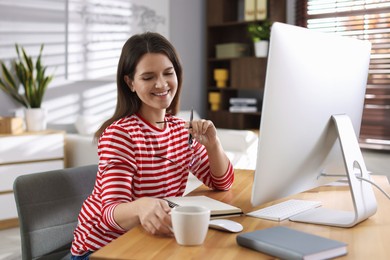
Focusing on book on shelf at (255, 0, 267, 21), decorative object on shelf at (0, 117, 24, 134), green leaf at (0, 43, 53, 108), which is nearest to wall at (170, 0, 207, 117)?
book on shelf at (255, 0, 267, 21)

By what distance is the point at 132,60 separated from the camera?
1.52 metres

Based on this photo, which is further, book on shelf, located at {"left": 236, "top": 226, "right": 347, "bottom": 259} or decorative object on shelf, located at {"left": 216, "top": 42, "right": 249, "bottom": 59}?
decorative object on shelf, located at {"left": 216, "top": 42, "right": 249, "bottom": 59}

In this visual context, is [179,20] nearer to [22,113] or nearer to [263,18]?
[263,18]

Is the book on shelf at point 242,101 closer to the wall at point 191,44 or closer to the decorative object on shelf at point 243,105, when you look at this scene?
the decorative object on shelf at point 243,105

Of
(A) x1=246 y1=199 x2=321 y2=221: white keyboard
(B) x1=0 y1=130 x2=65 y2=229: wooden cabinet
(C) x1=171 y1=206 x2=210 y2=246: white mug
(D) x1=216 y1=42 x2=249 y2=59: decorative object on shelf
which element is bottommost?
(B) x1=0 y1=130 x2=65 y2=229: wooden cabinet

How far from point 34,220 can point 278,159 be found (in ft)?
2.31

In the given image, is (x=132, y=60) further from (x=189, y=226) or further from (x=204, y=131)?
(x=189, y=226)

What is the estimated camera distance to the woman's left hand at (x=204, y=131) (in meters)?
1.52

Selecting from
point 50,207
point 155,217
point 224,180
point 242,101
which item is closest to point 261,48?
point 242,101

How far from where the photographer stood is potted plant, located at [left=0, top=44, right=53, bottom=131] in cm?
406

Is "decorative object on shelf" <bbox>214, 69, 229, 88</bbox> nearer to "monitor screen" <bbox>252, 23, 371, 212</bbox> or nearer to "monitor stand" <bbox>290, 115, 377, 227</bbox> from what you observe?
"monitor screen" <bbox>252, 23, 371, 212</bbox>

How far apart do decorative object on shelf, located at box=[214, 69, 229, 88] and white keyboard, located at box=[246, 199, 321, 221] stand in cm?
419

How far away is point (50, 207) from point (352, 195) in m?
0.82

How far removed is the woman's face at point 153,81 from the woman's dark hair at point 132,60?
21mm
